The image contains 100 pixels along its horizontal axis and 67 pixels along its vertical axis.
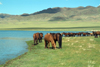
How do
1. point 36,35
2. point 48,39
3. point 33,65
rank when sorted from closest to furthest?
point 33,65 → point 48,39 → point 36,35

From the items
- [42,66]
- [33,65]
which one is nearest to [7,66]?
[33,65]

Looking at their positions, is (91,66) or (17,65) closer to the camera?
(91,66)

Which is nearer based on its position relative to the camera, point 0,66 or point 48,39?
point 0,66

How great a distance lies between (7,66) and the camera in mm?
11602

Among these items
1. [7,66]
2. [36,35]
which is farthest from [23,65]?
[36,35]

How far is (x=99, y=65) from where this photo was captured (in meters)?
10.9

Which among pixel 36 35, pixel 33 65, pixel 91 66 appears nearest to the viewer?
pixel 91 66

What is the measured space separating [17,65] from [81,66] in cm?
478

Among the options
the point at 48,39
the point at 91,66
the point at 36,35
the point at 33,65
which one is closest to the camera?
the point at 91,66

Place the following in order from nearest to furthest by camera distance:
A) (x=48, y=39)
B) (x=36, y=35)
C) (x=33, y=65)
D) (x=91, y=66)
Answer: (x=91, y=66) < (x=33, y=65) < (x=48, y=39) < (x=36, y=35)

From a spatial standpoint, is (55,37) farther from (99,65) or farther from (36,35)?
(99,65)

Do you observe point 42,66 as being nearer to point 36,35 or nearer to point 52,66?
point 52,66

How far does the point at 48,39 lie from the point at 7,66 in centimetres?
861

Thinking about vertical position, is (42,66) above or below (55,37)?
below
